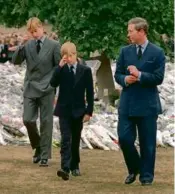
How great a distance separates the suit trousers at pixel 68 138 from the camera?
11.8m

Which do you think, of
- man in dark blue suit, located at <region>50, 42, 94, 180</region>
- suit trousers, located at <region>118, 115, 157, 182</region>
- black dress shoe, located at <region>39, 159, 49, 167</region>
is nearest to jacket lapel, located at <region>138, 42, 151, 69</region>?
suit trousers, located at <region>118, 115, 157, 182</region>

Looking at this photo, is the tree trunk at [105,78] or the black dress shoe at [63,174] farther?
the tree trunk at [105,78]

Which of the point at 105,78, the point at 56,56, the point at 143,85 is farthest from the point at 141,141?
the point at 105,78

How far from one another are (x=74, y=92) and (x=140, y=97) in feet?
3.83

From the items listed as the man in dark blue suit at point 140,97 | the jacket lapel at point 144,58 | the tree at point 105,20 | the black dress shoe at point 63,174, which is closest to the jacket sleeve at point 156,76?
the man in dark blue suit at point 140,97

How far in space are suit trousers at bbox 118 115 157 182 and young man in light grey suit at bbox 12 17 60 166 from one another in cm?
222

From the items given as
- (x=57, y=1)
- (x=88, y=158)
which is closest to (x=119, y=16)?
(x=57, y=1)

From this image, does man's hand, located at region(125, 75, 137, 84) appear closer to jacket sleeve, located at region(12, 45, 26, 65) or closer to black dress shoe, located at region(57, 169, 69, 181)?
black dress shoe, located at region(57, 169, 69, 181)

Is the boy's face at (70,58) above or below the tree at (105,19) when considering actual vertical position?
above

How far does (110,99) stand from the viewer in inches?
1009

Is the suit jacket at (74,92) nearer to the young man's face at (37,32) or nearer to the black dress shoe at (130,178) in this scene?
the black dress shoe at (130,178)

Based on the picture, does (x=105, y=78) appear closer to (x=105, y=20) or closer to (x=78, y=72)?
(x=105, y=20)

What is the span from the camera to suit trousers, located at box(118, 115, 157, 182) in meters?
11.1

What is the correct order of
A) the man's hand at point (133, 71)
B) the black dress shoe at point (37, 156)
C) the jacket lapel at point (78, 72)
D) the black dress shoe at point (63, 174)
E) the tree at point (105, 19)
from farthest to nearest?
the tree at point (105, 19) < the black dress shoe at point (37, 156) < the jacket lapel at point (78, 72) < the black dress shoe at point (63, 174) < the man's hand at point (133, 71)
